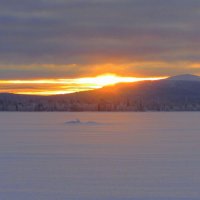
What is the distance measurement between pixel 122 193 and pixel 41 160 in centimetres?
500

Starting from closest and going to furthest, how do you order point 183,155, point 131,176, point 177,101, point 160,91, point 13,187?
point 13,187 < point 131,176 < point 183,155 < point 177,101 < point 160,91

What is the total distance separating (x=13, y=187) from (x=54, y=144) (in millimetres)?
9282

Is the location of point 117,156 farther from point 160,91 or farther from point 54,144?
point 160,91

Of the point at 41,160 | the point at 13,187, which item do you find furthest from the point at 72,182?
the point at 41,160

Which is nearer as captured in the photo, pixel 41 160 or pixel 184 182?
pixel 184 182

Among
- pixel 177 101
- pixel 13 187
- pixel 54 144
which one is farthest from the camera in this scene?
pixel 177 101

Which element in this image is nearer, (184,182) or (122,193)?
(122,193)

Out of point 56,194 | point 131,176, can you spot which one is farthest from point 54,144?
point 56,194

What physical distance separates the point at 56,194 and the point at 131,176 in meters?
2.35

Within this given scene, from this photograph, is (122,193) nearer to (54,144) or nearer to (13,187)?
(13,187)

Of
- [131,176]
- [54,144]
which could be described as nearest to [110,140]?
[54,144]

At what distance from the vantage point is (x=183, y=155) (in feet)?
54.7

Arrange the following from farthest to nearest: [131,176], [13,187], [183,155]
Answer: [183,155], [131,176], [13,187]

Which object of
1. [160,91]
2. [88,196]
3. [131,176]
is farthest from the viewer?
[160,91]
